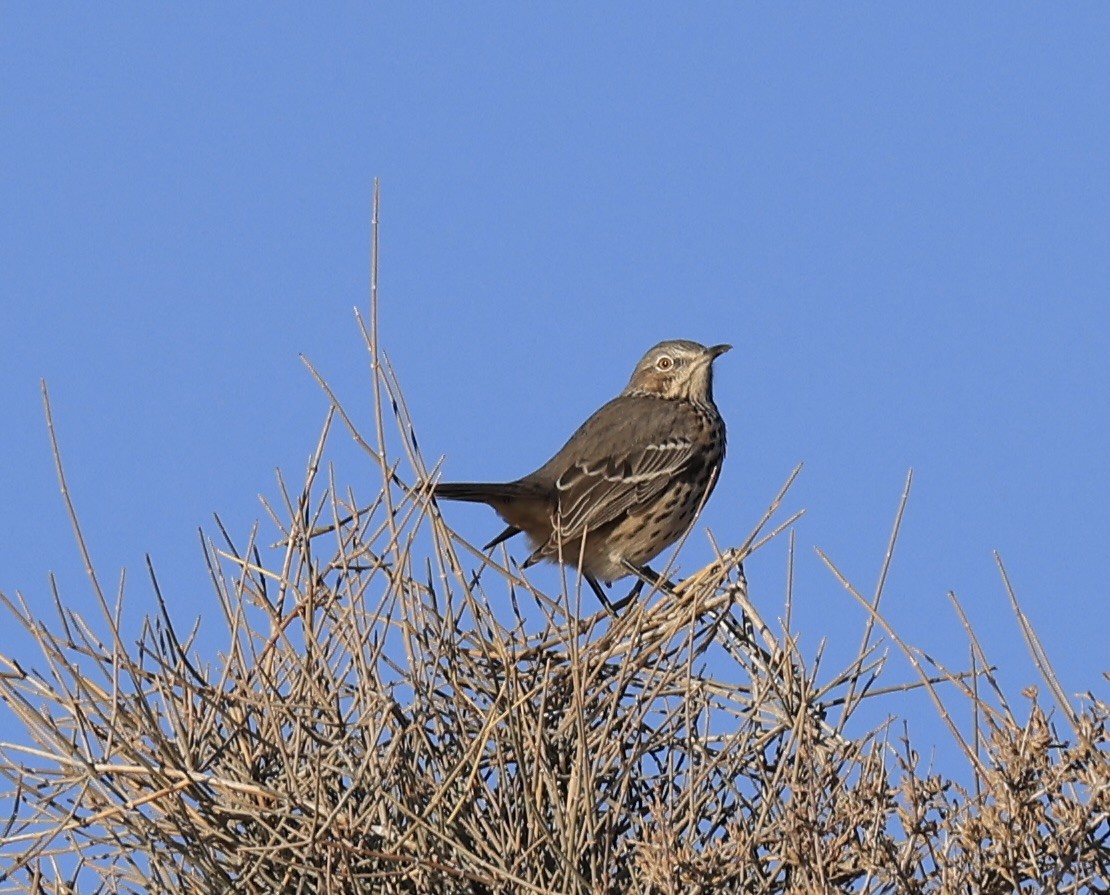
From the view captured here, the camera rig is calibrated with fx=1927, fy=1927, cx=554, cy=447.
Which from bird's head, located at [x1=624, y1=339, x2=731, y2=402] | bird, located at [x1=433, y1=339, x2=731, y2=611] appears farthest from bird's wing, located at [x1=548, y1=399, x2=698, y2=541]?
bird's head, located at [x1=624, y1=339, x2=731, y2=402]

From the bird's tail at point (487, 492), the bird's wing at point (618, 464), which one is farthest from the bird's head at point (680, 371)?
the bird's tail at point (487, 492)

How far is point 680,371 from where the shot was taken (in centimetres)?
991

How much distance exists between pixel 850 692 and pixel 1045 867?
0.99m

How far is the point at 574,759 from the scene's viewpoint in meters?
5.00

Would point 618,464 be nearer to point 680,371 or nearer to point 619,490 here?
point 619,490

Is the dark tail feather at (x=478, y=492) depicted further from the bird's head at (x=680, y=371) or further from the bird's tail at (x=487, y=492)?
the bird's head at (x=680, y=371)

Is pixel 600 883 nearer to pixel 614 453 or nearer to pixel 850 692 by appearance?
pixel 850 692

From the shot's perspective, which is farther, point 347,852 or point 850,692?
point 850,692

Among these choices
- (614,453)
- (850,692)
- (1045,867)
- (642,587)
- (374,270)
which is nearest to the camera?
(1045,867)

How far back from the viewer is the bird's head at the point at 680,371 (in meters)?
9.83

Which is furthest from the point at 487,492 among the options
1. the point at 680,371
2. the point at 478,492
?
the point at 680,371

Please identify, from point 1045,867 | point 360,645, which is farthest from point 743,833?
point 360,645

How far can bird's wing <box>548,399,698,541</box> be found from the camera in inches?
344

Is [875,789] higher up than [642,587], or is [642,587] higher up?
[642,587]
